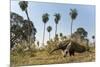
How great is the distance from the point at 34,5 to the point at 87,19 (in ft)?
2.05

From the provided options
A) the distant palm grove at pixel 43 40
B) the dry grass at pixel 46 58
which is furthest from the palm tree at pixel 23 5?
the dry grass at pixel 46 58

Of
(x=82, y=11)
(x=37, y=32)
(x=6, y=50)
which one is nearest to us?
(x=6, y=50)

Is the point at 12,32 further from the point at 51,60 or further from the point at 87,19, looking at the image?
the point at 87,19

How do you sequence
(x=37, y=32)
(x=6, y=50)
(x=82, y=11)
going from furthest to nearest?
(x=82, y=11) → (x=37, y=32) → (x=6, y=50)

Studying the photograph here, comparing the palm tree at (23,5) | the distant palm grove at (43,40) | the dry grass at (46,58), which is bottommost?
the dry grass at (46,58)

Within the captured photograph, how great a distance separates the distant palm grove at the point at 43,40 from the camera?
6.35ft

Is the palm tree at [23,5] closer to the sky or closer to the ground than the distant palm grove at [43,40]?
closer to the sky

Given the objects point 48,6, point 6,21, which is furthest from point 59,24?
point 6,21

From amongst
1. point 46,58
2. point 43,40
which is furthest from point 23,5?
point 46,58

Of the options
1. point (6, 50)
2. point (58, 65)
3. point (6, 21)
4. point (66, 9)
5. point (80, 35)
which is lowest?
point (58, 65)

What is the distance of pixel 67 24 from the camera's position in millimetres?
2133

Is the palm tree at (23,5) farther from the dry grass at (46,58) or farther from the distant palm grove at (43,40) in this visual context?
the dry grass at (46,58)

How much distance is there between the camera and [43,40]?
204 cm

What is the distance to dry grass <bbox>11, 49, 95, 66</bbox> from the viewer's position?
195 cm
